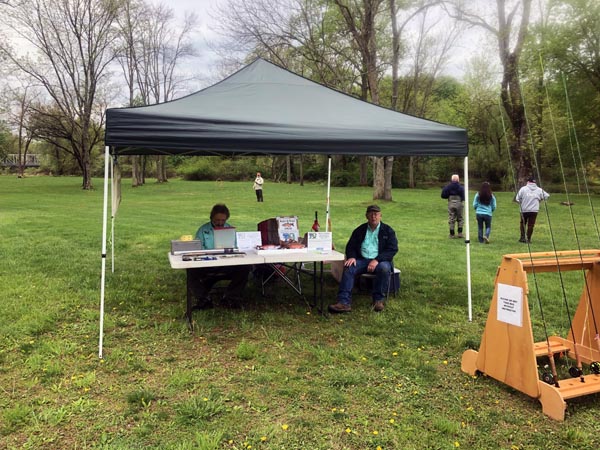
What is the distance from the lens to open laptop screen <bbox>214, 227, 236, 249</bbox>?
16.1ft

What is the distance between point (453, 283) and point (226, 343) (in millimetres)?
3427

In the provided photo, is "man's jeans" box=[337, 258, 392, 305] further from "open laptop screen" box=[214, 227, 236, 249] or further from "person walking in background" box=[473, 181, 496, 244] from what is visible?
"person walking in background" box=[473, 181, 496, 244]

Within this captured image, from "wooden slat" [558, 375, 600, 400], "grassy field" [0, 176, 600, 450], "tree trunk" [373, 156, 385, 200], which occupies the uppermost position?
"tree trunk" [373, 156, 385, 200]

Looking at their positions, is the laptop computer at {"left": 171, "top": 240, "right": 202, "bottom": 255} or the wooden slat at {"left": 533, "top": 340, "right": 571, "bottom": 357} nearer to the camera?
the wooden slat at {"left": 533, "top": 340, "right": 571, "bottom": 357}

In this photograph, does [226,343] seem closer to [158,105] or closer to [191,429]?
[191,429]

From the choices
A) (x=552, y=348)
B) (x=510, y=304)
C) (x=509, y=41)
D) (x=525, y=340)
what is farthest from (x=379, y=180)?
(x=525, y=340)

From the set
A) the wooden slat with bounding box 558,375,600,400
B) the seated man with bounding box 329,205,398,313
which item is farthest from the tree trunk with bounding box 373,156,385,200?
the wooden slat with bounding box 558,375,600,400

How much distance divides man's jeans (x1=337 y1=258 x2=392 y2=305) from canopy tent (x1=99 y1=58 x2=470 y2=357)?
125cm

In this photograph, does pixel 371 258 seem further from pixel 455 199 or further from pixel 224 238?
pixel 455 199

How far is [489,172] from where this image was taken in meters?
35.3

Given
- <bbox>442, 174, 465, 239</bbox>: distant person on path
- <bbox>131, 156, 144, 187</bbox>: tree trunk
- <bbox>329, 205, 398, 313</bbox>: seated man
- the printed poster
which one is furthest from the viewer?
<bbox>131, 156, 144, 187</bbox>: tree trunk

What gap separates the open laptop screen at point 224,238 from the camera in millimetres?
4895

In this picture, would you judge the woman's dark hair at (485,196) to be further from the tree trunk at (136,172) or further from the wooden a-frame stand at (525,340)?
the tree trunk at (136,172)

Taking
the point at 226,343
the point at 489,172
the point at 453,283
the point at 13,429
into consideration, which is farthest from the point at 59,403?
the point at 489,172
